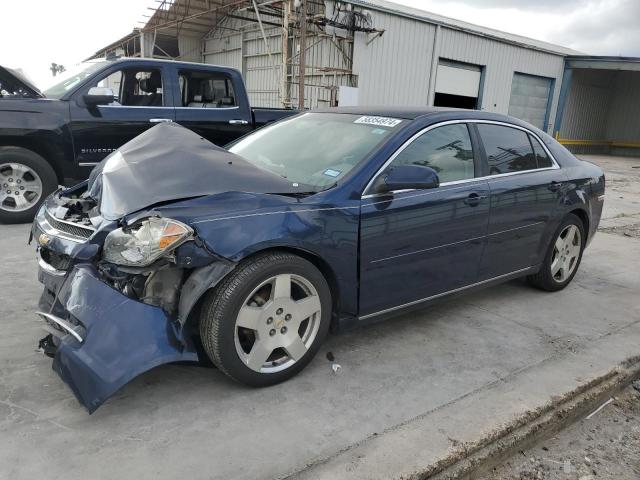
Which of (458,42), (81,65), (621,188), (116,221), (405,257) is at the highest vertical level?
(458,42)

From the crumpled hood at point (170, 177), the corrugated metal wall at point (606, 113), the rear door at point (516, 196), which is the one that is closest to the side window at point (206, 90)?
the crumpled hood at point (170, 177)

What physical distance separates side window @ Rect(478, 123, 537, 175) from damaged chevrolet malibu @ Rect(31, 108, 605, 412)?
2 centimetres

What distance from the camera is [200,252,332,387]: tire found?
2.61 meters

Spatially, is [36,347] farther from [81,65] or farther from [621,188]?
[621,188]

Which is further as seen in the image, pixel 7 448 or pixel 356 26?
pixel 356 26

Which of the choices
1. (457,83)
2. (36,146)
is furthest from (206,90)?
(457,83)

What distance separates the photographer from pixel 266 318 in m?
2.77

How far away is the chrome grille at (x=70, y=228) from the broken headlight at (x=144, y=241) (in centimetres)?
30

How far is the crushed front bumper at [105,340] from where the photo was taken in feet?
7.77

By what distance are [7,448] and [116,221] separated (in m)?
1.12

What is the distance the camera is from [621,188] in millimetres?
13242

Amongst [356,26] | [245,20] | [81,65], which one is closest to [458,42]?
[356,26]

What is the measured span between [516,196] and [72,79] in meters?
5.38

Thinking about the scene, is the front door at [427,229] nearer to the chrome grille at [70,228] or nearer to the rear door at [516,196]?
the rear door at [516,196]
